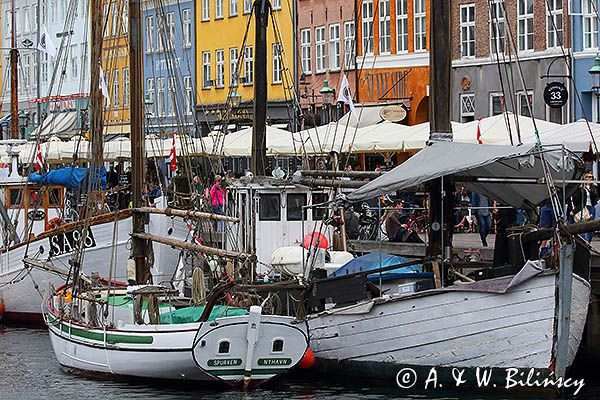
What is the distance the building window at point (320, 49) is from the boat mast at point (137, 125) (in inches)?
1267

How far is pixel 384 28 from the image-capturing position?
189 feet

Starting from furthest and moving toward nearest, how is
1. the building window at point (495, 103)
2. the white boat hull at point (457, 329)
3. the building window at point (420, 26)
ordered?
the building window at point (420, 26) < the building window at point (495, 103) < the white boat hull at point (457, 329)

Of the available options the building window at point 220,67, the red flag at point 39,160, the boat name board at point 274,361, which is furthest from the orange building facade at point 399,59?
the boat name board at point 274,361

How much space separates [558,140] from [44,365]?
10.9 metres

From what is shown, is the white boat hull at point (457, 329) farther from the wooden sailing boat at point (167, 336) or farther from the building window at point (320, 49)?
the building window at point (320, 49)

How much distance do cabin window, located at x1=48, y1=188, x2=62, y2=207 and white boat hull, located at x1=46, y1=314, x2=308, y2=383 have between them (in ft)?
48.5

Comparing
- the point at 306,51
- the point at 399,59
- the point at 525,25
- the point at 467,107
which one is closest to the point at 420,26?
the point at 399,59

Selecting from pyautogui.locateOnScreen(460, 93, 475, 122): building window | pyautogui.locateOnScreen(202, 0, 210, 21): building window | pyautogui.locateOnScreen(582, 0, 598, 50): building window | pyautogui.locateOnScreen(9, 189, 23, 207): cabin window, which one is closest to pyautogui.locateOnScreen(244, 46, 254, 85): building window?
pyautogui.locateOnScreen(202, 0, 210, 21): building window

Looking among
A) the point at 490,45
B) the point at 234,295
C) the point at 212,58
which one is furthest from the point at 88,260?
the point at 212,58

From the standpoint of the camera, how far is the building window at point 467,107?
53.0 meters

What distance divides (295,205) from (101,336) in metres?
5.96

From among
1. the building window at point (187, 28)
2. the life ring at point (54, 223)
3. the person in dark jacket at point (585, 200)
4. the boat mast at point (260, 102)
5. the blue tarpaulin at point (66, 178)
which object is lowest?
the life ring at point (54, 223)

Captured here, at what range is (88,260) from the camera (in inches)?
1465

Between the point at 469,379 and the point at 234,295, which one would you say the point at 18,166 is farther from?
the point at 469,379
